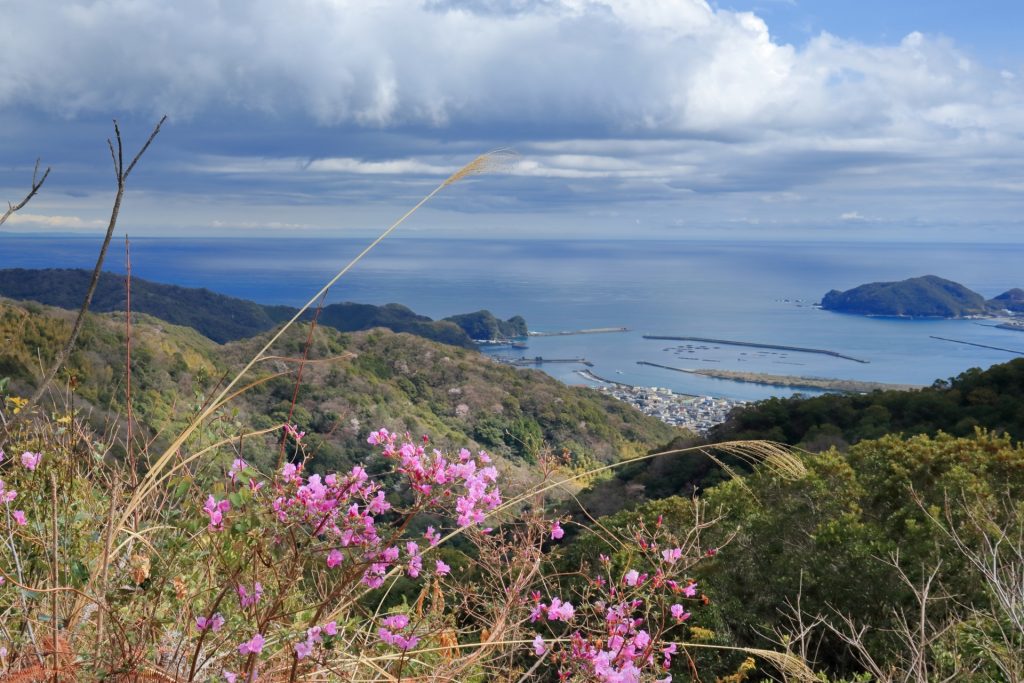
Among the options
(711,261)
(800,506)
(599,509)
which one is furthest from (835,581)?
(711,261)

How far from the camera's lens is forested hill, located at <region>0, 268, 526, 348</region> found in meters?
41.5

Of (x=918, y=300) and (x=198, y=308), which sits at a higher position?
(x=918, y=300)

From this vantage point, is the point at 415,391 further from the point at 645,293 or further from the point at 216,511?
the point at 645,293

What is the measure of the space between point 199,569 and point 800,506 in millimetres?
6442

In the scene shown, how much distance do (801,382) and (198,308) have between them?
35.8 meters

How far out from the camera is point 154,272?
75.1 m

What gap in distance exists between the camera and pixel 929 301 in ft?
256

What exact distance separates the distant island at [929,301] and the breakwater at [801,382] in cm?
3651

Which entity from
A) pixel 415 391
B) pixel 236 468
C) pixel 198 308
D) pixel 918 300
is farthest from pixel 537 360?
pixel 236 468

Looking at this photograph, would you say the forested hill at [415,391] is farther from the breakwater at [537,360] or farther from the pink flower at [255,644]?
the pink flower at [255,644]

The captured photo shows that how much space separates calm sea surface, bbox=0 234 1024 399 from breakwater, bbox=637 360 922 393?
4.08ft

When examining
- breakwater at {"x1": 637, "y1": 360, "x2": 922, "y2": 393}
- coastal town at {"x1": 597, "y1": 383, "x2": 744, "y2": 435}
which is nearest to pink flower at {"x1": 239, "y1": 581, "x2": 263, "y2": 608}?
coastal town at {"x1": 597, "y1": 383, "x2": 744, "y2": 435}

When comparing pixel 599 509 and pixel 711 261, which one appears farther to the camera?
pixel 711 261

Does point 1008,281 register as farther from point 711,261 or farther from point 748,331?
point 711,261
